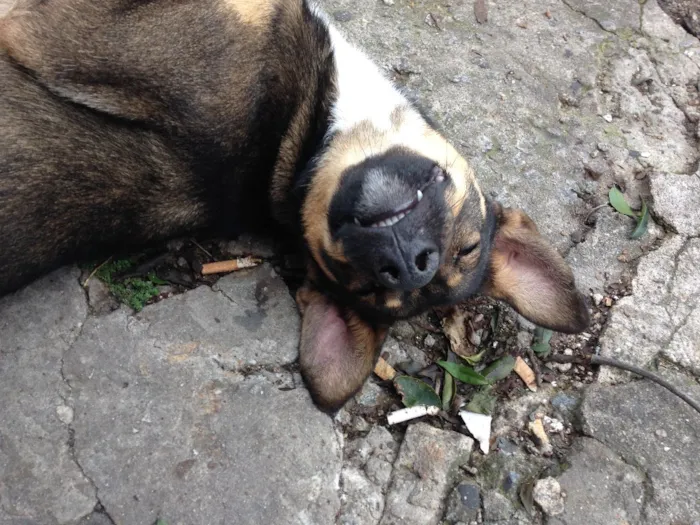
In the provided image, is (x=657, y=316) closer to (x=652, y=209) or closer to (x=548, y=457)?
(x=652, y=209)

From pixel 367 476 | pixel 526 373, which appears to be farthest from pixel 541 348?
pixel 367 476

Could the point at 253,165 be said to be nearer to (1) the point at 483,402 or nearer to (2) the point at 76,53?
(2) the point at 76,53

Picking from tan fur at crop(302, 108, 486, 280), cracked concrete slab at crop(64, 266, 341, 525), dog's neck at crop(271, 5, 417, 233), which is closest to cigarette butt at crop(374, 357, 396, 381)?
cracked concrete slab at crop(64, 266, 341, 525)

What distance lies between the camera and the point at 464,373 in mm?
3719

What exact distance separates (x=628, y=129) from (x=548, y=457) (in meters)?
2.61

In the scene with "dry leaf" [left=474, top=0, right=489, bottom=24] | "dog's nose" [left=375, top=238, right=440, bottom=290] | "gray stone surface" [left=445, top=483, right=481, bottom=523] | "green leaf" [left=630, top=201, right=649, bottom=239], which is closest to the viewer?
"dog's nose" [left=375, top=238, right=440, bottom=290]

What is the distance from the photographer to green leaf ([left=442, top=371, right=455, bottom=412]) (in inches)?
143

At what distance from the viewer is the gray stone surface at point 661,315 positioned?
385 cm

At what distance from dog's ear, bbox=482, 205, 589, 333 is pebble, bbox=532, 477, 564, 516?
799mm

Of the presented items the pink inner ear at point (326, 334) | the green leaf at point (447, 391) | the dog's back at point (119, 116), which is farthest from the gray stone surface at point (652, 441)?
the dog's back at point (119, 116)

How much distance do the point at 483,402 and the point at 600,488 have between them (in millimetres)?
729

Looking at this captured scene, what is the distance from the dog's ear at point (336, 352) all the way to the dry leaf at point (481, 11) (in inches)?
116

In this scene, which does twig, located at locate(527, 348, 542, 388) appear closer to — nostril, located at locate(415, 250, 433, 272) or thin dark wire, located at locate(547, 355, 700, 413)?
thin dark wire, located at locate(547, 355, 700, 413)

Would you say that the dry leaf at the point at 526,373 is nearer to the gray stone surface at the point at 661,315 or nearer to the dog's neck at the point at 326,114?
the gray stone surface at the point at 661,315
